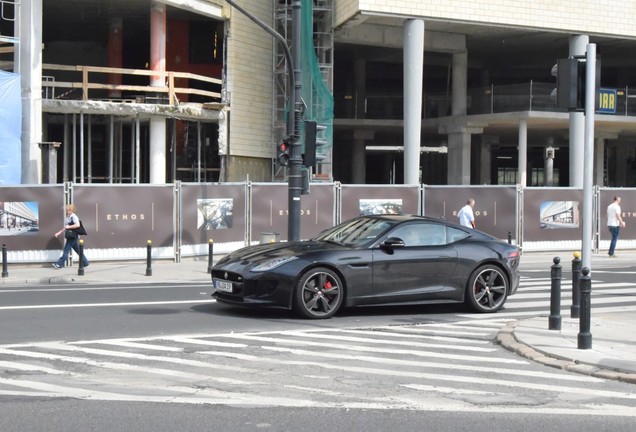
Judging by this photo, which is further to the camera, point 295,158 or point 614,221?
point 614,221

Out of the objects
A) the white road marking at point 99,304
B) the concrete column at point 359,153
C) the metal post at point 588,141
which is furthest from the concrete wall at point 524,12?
the metal post at point 588,141

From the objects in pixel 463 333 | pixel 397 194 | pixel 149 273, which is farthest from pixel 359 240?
pixel 397 194

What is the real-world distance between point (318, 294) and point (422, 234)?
2.03 meters

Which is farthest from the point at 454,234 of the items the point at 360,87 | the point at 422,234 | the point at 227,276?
the point at 360,87

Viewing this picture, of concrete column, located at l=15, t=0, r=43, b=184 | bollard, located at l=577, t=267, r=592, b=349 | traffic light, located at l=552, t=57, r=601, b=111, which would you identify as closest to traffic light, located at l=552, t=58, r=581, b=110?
traffic light, located at l=552, t=57, r=601, b=111

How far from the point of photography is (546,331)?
11.1 meters

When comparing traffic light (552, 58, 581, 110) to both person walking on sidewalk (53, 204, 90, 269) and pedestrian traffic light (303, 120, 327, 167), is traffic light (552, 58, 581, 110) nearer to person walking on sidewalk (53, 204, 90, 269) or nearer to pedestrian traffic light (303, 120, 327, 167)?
pedestrian traffic light (303, 120, 327, 167)

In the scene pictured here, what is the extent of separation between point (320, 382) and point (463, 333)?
12.2 feet

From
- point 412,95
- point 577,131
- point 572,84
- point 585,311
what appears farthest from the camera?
point 577,131

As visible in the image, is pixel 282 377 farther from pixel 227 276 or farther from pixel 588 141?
pixel 588 141

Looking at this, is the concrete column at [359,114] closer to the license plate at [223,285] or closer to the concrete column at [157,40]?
the concrete column at [157,40]

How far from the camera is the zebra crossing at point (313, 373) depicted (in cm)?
751

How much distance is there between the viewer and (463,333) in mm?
11391

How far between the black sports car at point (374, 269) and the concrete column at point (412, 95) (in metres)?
20.1
